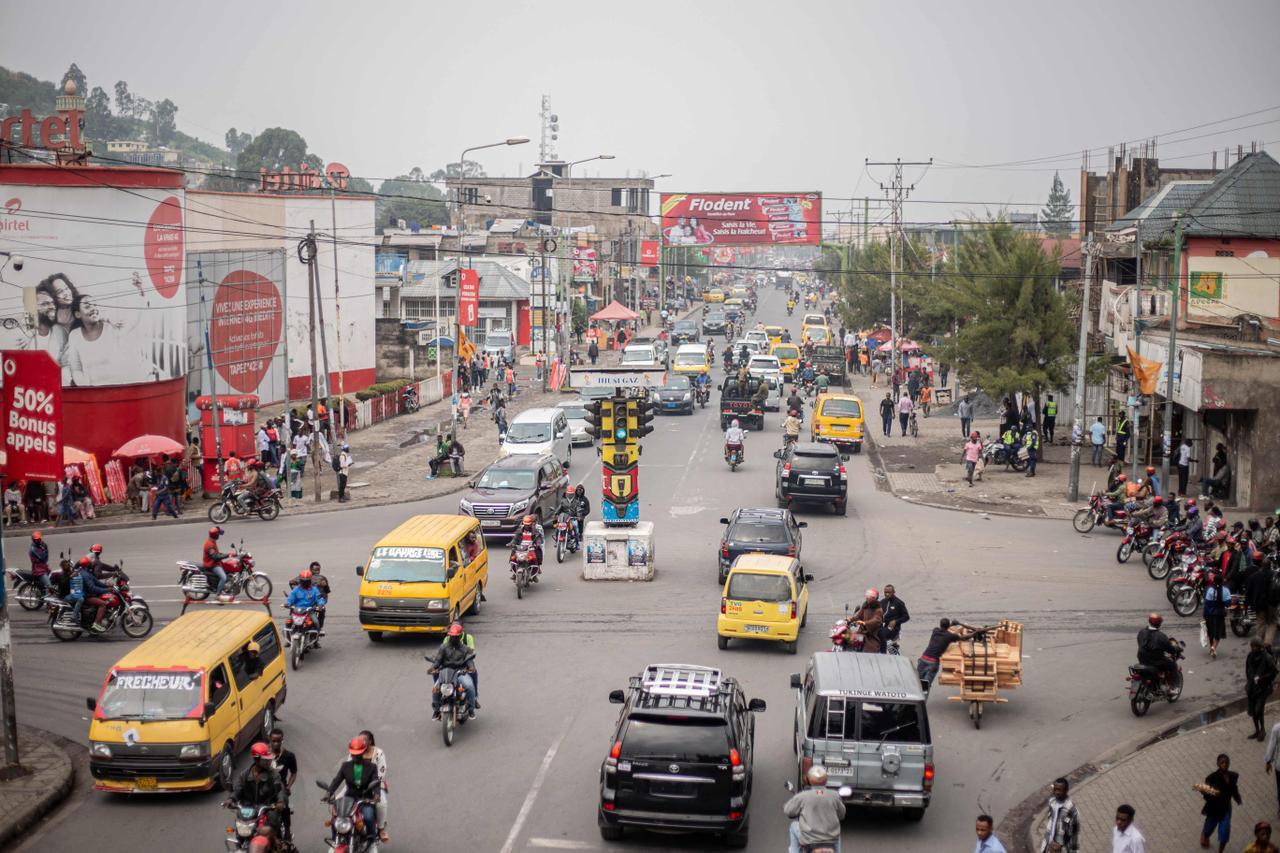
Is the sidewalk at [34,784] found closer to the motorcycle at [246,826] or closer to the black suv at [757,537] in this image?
the motorcycle at [246,826]

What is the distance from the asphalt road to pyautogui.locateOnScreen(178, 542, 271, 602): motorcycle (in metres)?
0.81

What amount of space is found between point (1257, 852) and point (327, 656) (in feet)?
47.2

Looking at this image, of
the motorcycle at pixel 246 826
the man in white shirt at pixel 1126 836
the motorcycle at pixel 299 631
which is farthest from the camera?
the motorcycle at pixel 299 631

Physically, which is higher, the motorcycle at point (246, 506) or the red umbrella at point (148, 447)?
the red umbrella at point (148, 447)

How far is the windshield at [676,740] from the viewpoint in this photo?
42.5 feet

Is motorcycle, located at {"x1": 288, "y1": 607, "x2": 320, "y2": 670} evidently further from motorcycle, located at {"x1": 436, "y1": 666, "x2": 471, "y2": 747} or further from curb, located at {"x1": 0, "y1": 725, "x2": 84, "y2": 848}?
motorcycle, located at {"x1": 436, "y1": 666, "x2": 471, "y2": 747}

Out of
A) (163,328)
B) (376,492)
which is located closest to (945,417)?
(376,492)

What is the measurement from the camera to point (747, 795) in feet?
43.3

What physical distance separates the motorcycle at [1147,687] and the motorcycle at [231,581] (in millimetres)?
15039

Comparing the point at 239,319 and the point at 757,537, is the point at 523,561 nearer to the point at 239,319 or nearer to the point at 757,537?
the point at 757,537

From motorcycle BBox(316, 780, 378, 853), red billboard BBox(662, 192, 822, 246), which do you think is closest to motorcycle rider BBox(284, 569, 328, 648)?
motorcycle BBox(316, 780, 378, 853)

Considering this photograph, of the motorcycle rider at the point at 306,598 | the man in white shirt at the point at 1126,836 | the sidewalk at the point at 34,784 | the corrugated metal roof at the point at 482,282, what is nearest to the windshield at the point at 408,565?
the motorcycle rider at the point at 306,598

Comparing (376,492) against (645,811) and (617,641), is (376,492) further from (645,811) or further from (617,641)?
(645,811)

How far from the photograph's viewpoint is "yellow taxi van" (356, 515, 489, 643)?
2098 cm
